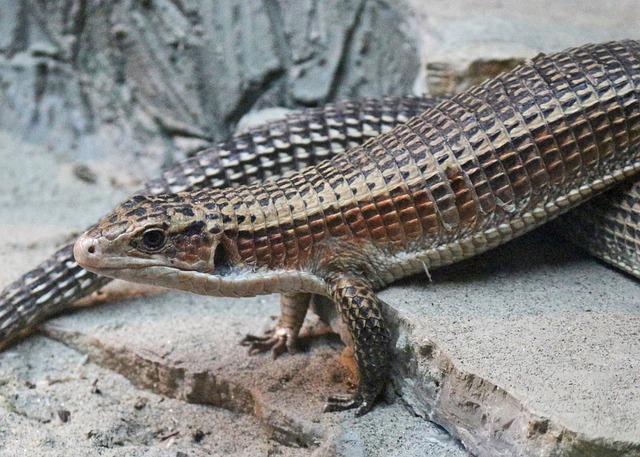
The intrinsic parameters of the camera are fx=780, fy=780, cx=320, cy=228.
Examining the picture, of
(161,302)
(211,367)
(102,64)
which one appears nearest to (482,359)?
(211,367)

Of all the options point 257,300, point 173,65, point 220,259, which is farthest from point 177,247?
point 173,65

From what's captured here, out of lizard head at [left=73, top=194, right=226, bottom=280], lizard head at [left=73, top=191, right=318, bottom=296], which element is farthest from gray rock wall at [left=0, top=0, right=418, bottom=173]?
lizard head at [left=73, top=194, right=226, bottom=280]

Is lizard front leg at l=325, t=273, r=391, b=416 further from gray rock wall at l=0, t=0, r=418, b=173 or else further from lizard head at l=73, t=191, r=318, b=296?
gray rock wall at l=0, t=0, r=418, b=173

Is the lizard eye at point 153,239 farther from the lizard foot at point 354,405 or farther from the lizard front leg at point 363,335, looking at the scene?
the lizard foot at point 354,405

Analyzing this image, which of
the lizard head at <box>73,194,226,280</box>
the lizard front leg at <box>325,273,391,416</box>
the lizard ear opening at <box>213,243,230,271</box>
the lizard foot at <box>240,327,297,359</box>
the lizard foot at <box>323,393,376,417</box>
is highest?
the lizard head at <box>73,194,226,280</box>

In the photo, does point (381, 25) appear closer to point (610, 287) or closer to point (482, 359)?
point (610, 287)

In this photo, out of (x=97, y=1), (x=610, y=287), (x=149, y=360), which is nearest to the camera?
(x=610, y=287)
